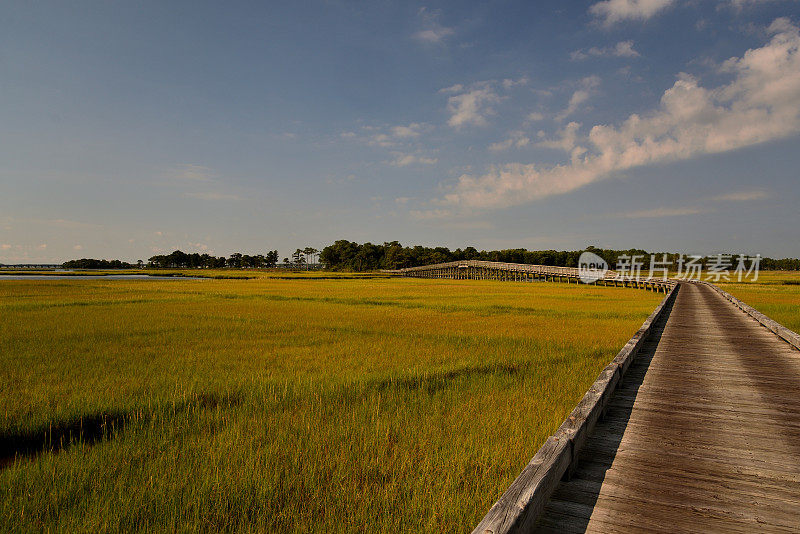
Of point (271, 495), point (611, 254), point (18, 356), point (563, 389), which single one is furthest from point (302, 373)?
point (611, 254)

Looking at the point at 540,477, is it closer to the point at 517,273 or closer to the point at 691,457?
the point at 691,457

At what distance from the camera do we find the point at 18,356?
31.7 feet

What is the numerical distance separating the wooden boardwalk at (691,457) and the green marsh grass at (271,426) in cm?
94

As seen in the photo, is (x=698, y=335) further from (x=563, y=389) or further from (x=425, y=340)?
(x=425, y=340)

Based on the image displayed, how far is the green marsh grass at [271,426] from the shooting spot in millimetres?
3797

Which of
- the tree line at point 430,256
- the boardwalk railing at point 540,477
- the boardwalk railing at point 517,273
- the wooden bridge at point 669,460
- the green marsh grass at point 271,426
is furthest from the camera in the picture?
the tree line at point 430,256

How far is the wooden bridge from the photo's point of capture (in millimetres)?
2869

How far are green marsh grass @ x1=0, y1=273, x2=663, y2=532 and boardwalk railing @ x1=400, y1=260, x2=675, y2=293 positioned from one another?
40071mm

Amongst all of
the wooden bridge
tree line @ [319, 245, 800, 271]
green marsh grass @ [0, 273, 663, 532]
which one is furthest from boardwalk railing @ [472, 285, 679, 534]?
tree line @ [319, 245, 800, 271]

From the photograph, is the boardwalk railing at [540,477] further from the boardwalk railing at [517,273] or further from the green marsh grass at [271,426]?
the boardwalk railing at [517,273]

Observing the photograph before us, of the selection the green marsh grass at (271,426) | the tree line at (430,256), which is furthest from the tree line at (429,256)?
the green marsh grass at (271,426)

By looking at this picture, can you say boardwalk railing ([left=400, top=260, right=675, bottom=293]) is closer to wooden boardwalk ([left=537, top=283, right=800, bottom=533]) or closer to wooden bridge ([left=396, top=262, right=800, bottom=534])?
wooden boardwalk ([left=537, top=283, right=800, bottom=533])

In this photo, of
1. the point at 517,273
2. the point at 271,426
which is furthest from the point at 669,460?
the point at 517,273

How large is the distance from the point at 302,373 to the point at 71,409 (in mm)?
3864
